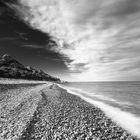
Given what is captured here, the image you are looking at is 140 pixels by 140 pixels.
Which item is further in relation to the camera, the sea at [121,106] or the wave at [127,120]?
the sea at [121,106]

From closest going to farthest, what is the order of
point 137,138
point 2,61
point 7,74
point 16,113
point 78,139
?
1. point 78,139
2. point 137,138
3. point 16,113
4. point 7,74
5. point 2,61

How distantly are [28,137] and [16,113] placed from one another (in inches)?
186

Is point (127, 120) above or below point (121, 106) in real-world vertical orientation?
below

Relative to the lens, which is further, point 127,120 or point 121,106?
point 121,106

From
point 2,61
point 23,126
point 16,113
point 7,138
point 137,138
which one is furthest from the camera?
point 2,61

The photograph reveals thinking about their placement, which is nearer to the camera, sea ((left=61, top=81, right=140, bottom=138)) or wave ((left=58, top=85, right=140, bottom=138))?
wave ((left=58, top=85, right=140, bottom=138))

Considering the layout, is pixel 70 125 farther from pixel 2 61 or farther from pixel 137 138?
pixel 2 61

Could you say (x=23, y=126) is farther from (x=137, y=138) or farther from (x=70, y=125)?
(x=137, y=138)

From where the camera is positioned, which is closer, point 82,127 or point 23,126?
point 23,126

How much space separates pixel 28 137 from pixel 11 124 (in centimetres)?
240

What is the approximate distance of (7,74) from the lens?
320 feet

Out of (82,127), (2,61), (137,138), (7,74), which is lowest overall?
(137,138)

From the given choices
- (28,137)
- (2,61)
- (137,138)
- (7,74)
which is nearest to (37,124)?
(28,137)

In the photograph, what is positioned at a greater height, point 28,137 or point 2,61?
point 2,61
